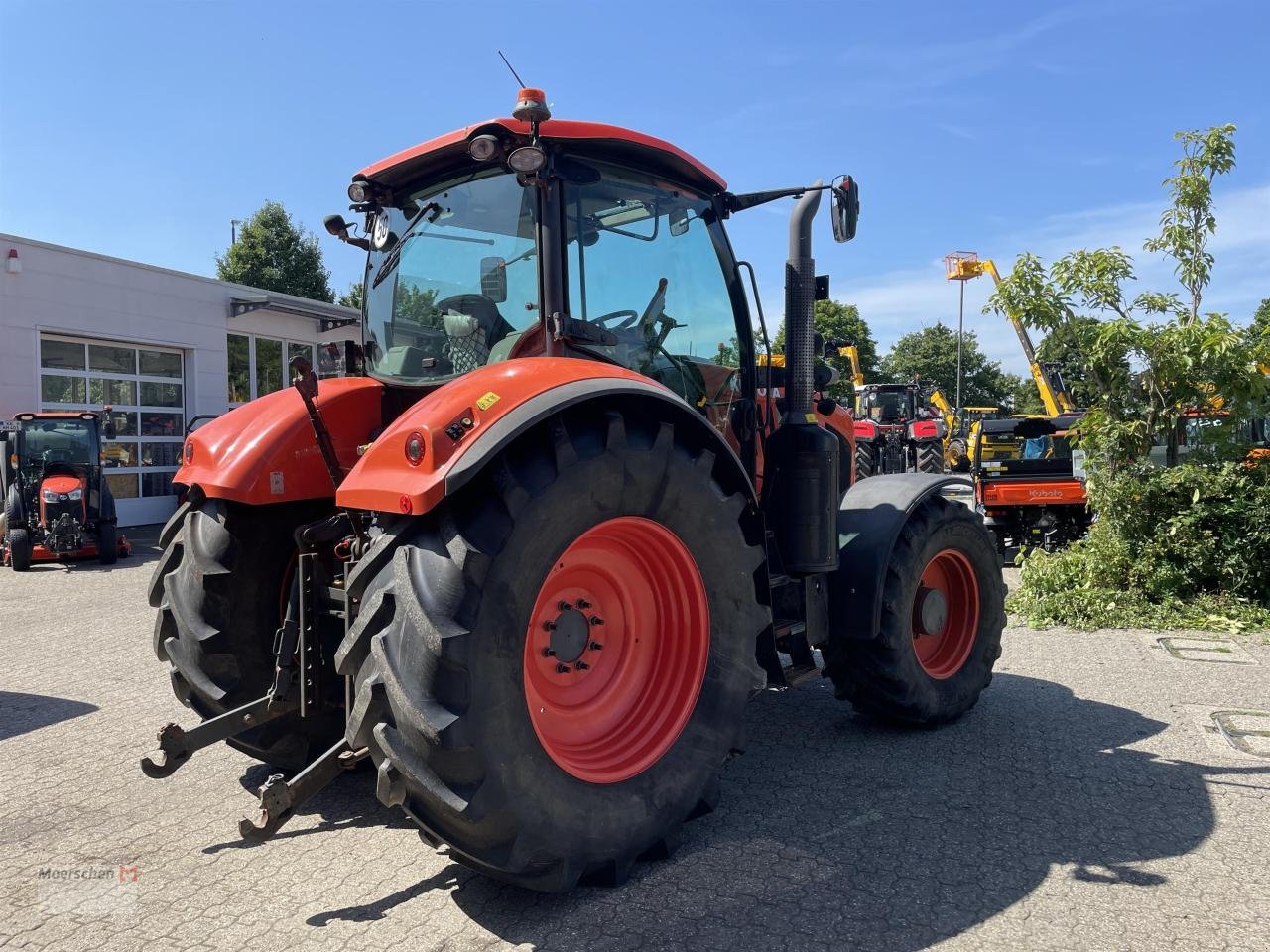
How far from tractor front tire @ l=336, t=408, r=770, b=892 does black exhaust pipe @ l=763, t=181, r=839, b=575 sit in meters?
0.47

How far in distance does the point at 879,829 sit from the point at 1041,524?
8.91m

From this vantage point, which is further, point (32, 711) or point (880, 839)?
point (32, 711)

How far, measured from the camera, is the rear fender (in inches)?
163

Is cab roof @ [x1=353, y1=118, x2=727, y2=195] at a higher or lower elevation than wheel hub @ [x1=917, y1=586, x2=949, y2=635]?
higher

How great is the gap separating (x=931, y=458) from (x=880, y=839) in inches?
687

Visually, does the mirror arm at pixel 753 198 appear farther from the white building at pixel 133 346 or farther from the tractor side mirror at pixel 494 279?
the white building at pixel 133 346

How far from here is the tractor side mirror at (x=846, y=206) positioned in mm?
4008

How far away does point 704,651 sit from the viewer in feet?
10.8

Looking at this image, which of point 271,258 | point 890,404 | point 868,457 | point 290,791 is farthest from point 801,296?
point 271,258

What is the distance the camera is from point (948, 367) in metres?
58.4

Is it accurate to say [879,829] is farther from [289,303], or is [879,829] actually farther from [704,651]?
[289,303]

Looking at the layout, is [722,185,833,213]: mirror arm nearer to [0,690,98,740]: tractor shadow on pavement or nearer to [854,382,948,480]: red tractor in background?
[0,690,98,740]: tractor shadow on pavement

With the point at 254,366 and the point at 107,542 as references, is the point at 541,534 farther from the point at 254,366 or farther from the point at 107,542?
the point at 254,366

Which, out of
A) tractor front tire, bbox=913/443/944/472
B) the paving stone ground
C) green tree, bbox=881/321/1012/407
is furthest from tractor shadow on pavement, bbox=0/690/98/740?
green tree, bbox=881/321/1012/407
